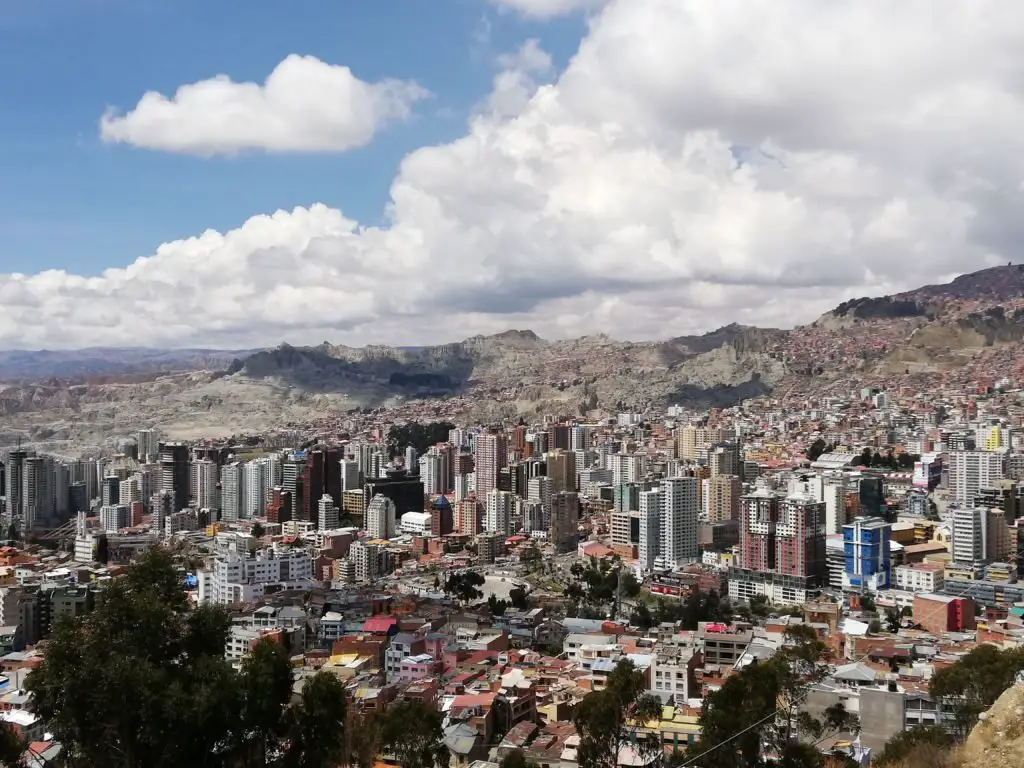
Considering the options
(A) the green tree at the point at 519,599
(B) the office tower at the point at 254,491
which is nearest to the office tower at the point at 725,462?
(A) the green tree at the point at 519,599

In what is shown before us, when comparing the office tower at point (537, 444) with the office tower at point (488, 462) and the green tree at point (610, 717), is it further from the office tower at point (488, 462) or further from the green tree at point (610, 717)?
the green tree at point (610, 717)

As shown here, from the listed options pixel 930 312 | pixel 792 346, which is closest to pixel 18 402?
pixel 792 346

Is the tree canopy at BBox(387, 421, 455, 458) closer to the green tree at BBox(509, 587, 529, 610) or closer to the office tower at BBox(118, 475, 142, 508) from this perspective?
the office tower at BBox(118, 475, 142, 508)

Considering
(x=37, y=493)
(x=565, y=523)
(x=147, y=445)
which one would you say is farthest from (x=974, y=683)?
(x=147, y=445)

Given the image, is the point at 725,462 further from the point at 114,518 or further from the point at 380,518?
the point at 114,518

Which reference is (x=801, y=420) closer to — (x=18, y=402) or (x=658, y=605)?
(x=658, y=605)

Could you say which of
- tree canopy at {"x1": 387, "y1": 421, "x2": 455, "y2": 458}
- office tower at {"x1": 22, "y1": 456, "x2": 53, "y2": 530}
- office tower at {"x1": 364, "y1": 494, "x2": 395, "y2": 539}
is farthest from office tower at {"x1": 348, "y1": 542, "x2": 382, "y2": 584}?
tree canopy at {"x1": 387, "y1": 421, "x2": 455, "y2": 458}
